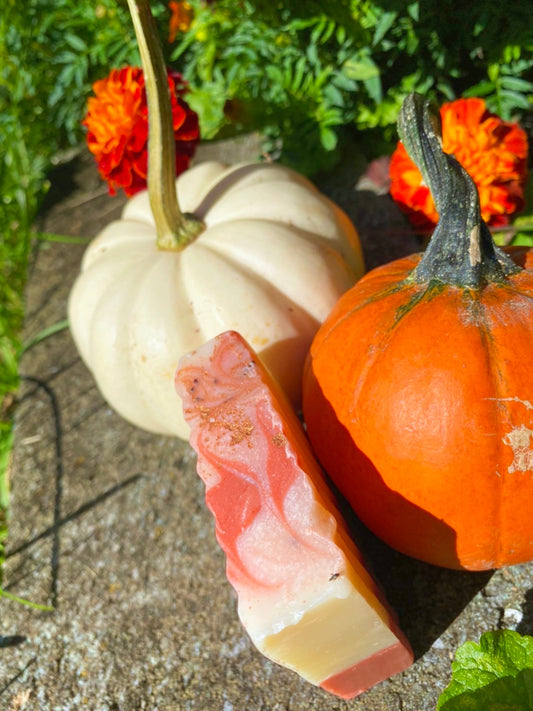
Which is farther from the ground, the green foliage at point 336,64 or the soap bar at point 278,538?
the green foliage at point 336,64

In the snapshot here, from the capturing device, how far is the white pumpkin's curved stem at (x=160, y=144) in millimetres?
1546

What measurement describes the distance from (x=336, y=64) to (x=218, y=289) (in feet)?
3.38

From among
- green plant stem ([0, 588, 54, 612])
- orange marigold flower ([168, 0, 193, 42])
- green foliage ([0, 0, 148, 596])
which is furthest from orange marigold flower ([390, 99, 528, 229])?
green plant stem ([0, 588, 54, 612])

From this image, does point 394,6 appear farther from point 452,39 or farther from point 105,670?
point 105,670

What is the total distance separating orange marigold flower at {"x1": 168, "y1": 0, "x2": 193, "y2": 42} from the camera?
2396mm

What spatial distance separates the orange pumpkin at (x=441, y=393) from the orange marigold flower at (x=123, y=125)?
2.77ft

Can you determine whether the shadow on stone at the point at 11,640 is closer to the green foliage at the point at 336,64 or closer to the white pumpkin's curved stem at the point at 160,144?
the white pumpkin's curved stem at the point at 160,144

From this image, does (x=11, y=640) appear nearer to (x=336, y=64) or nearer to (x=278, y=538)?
(x=278, y=538)

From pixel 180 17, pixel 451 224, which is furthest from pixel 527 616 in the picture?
pixel 180 17

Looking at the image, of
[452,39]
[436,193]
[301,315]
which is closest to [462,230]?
[436,193]

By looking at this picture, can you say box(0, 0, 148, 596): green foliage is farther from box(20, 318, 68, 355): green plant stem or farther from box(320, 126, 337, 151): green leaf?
box(320, 126, 337, 151): green leaf

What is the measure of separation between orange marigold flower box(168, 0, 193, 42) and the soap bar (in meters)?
1.57

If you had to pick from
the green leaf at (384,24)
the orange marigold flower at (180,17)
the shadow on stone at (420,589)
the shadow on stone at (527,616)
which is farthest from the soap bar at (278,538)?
the orange marigold flower at (180,17)

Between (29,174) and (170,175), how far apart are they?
67.3 inches
